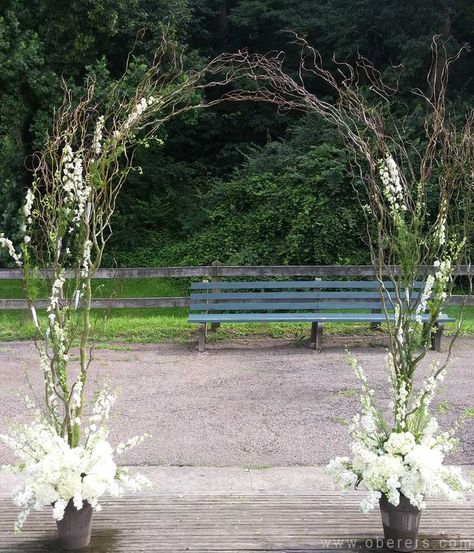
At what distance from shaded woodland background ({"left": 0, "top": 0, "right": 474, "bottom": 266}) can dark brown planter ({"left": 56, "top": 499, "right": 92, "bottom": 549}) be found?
30.5ft

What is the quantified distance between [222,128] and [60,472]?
1833 cm

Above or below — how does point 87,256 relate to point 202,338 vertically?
above

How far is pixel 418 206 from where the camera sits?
359 cm

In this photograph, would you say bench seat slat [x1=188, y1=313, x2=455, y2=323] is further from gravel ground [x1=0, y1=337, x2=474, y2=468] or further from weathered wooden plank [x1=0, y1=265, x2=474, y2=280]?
weathered wooden plank [x1=0, y1=265, x2=474, y2=280]

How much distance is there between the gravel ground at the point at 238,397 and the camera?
529 centimetres

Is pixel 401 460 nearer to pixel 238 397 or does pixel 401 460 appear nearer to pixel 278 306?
pixel 238 397

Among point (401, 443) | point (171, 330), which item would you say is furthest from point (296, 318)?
point (401, 443)

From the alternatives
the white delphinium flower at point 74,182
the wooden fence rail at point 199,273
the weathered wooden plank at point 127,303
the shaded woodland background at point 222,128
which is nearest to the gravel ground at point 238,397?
the weathered wooden plank at point 127,303

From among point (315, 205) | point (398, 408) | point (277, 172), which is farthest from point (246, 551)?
point (277, 172)

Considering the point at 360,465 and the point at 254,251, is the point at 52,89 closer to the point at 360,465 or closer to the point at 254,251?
the point at 254,251

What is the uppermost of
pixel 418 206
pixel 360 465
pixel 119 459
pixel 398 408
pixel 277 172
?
pixel 277 172

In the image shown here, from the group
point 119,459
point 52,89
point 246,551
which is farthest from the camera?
point 52,89

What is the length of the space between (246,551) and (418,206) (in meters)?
2.05

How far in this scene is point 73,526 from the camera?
3420 millimetres
